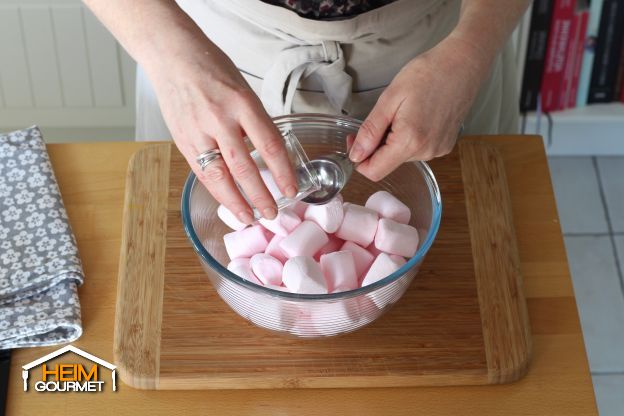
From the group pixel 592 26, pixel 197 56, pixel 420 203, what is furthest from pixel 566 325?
pixel 592 26

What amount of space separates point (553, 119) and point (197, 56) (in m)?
1.60

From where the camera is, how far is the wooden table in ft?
3.48

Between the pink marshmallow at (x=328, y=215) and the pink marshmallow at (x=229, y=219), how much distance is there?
0.30ft

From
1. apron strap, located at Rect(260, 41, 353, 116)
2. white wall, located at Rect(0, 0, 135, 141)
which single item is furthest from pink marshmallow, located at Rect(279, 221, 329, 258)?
white wall, located at Rect(0, 0, 135, 141)

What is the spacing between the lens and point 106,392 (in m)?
1.08

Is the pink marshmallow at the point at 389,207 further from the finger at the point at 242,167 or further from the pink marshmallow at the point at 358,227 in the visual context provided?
the finger at the point at 242,167

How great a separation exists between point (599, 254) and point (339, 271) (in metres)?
1.55

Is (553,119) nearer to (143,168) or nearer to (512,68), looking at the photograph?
(512,68)

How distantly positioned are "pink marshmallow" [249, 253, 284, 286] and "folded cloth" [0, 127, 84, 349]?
0.25 metres

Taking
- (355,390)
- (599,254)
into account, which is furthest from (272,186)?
(599,254)

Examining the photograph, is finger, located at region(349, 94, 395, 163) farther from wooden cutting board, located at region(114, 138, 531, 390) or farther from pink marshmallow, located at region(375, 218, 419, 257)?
wooden cutting board, located at region(114, 138, 531, 390)

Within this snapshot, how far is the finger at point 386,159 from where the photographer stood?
107 centimetres

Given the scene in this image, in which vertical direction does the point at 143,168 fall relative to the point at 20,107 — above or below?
above

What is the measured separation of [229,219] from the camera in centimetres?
115
